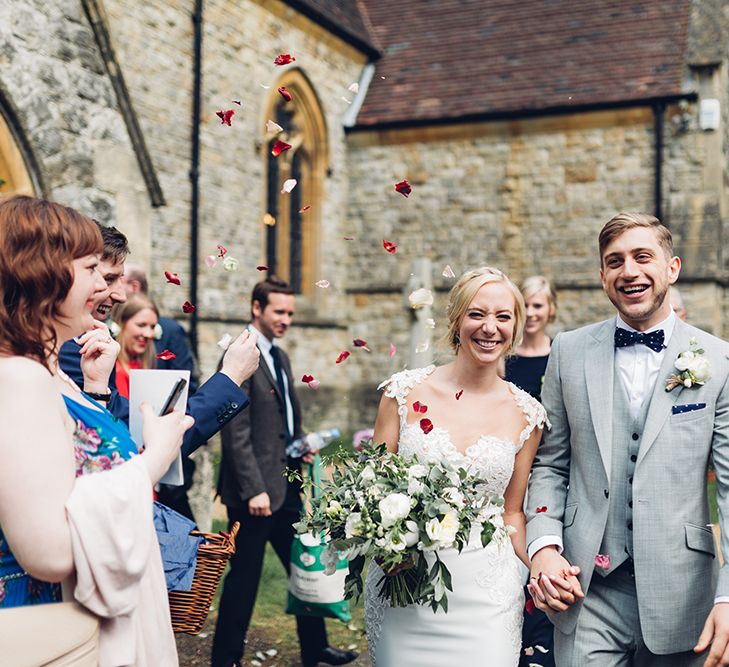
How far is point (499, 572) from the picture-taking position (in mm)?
3326

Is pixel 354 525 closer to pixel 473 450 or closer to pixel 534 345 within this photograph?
pixel 473 450

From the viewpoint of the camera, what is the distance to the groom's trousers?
295 cm

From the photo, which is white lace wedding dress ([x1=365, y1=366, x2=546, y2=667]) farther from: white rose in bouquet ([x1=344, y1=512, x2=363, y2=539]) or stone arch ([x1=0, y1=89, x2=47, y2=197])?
stone arch ([x1=0, y1=89, x2=47, y2=197])

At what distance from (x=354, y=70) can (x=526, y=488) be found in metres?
14.1

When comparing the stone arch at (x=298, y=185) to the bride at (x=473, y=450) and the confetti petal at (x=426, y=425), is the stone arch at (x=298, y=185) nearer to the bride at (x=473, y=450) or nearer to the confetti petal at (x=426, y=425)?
the bride at (x=473, y=450)

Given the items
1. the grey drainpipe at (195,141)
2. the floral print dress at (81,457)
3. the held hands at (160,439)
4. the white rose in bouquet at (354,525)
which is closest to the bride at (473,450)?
the white rose in bouquet at (354,525)

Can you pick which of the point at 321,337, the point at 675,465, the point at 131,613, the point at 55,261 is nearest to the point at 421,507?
the point at 675,465

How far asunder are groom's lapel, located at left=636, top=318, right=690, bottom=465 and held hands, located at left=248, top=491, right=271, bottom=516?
2823mm

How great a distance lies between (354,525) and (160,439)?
0.82 meters

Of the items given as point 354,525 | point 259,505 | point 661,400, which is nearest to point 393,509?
point 354,525

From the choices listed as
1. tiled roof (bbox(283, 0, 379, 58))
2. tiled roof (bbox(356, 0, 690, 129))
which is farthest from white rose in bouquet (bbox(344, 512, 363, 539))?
tiled roof (bbox(356, 0, 690, 129))

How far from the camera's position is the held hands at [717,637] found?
260 centimetres

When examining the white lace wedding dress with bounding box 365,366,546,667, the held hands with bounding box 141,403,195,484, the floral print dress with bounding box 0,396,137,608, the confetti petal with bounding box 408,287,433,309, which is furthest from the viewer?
the confetti petal with bounding box 408,287,433,309

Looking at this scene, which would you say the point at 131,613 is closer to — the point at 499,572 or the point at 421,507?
the point at 421,507
